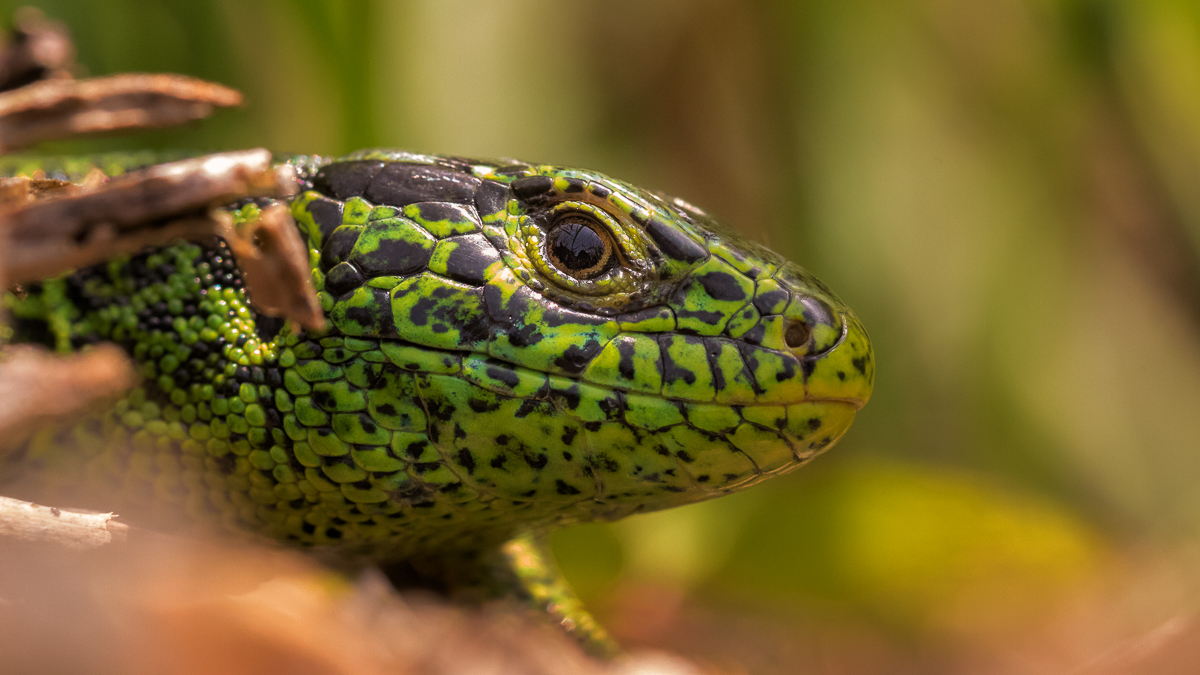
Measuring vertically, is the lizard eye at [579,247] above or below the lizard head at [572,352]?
above

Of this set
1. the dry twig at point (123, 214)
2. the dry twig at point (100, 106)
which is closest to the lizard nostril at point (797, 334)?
the dry twig at point (123, 214)

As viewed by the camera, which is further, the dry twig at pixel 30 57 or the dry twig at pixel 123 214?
the dry twig at pixel 30 57

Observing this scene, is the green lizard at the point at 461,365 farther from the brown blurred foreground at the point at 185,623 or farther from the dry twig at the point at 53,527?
the dry twig at the point at 53,527

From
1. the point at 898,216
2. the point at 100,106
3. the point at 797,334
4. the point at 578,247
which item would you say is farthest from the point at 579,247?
the point at 898,216

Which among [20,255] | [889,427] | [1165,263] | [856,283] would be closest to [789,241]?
[856,283]

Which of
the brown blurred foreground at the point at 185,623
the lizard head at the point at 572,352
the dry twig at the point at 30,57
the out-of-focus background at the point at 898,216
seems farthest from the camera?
the out-of-focus background at the point at 898,216

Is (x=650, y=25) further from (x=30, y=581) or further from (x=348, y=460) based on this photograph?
(x=30, y=581)

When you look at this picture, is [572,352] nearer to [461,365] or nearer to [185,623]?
[461,365]
